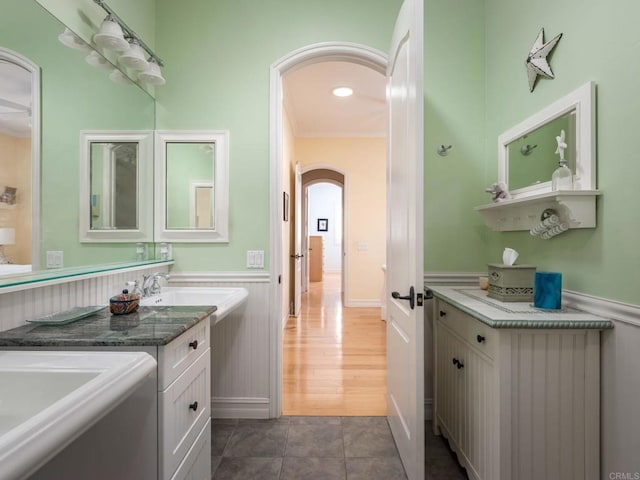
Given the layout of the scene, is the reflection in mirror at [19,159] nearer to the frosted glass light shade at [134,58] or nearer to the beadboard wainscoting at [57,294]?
the beadboard wainscoting at [57,294]

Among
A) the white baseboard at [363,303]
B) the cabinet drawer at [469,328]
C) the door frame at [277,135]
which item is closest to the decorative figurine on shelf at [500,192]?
the cabinet drawer at [469,328]

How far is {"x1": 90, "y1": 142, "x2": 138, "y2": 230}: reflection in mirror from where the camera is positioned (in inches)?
65.6

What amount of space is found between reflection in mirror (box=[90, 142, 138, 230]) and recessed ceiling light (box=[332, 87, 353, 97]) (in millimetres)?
2458

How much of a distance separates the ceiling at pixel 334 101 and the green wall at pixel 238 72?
0.43 metres

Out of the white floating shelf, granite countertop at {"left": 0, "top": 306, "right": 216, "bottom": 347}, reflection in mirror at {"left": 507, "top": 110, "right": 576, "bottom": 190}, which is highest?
reflection in mirror at {"left": 507, "top": 110, "right": 576, "bottom": 190}

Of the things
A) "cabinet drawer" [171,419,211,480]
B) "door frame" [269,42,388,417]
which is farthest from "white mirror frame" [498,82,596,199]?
"cabinet drawer" [171,419,211,480]

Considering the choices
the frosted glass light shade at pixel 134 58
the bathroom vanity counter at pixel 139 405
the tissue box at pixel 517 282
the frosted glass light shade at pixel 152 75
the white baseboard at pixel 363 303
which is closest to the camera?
the bathroom vanity counter at pixel 139 405

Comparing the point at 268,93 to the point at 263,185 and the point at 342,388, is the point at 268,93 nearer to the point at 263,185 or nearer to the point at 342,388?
the point at 263,185

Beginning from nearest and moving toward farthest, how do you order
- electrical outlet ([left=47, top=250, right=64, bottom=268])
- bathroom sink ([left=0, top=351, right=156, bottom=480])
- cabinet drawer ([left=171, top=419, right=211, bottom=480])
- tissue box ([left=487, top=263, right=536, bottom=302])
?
bathroom sink ([left=0, top=351, right=156, bottom=480])
cabinet drawer ([left=171, top=419, right=211, bottom=480])
electrical outlet ([left=47, top=250, right=64, bottom=268])
tissue box ([left=487, top=263, right=536, bottom=302])

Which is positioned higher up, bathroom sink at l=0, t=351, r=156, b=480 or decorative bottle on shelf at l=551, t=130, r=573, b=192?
decorative bottle on shelf at l=551, t=130, r=573, b=192

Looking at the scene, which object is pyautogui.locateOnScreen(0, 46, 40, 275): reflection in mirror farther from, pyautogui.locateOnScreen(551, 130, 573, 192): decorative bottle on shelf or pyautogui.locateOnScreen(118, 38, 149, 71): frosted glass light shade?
pyautogui.locateOnScreen(551, 130, 573, 192): decorative bottle on shelf

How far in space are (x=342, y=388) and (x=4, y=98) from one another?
8.43 feet

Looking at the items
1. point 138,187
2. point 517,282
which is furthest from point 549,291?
point 138,187

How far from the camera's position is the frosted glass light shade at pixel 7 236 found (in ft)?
3.84
